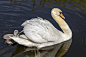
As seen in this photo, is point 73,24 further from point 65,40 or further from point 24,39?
point 24,39

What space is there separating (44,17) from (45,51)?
3.35m

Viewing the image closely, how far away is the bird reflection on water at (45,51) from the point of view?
638 cm

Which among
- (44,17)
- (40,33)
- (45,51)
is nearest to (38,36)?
(40,33)

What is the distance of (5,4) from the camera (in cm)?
1029

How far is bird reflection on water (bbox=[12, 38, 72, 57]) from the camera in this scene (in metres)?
6.38

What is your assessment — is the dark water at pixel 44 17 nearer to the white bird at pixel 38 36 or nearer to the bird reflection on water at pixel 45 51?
the bird reflection on water at pixel 45 51

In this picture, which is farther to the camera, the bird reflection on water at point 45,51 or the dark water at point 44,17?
the dark water at point 44,17

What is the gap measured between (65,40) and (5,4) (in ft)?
17.4

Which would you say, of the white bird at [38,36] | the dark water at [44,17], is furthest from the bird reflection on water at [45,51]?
the white bird at [38,36]

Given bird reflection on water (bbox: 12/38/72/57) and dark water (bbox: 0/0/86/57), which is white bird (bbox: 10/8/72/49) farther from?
dark water (bbox: 0/0/86/57)

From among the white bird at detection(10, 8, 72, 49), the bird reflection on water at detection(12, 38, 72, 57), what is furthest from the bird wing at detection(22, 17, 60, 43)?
the bird reflection on water at detection(12, 38, 72, 57)

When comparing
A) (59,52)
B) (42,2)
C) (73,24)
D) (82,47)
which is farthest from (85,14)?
(59,52)

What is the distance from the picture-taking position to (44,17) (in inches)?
375

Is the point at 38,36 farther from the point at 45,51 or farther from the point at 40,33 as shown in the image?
the point at 45,51
